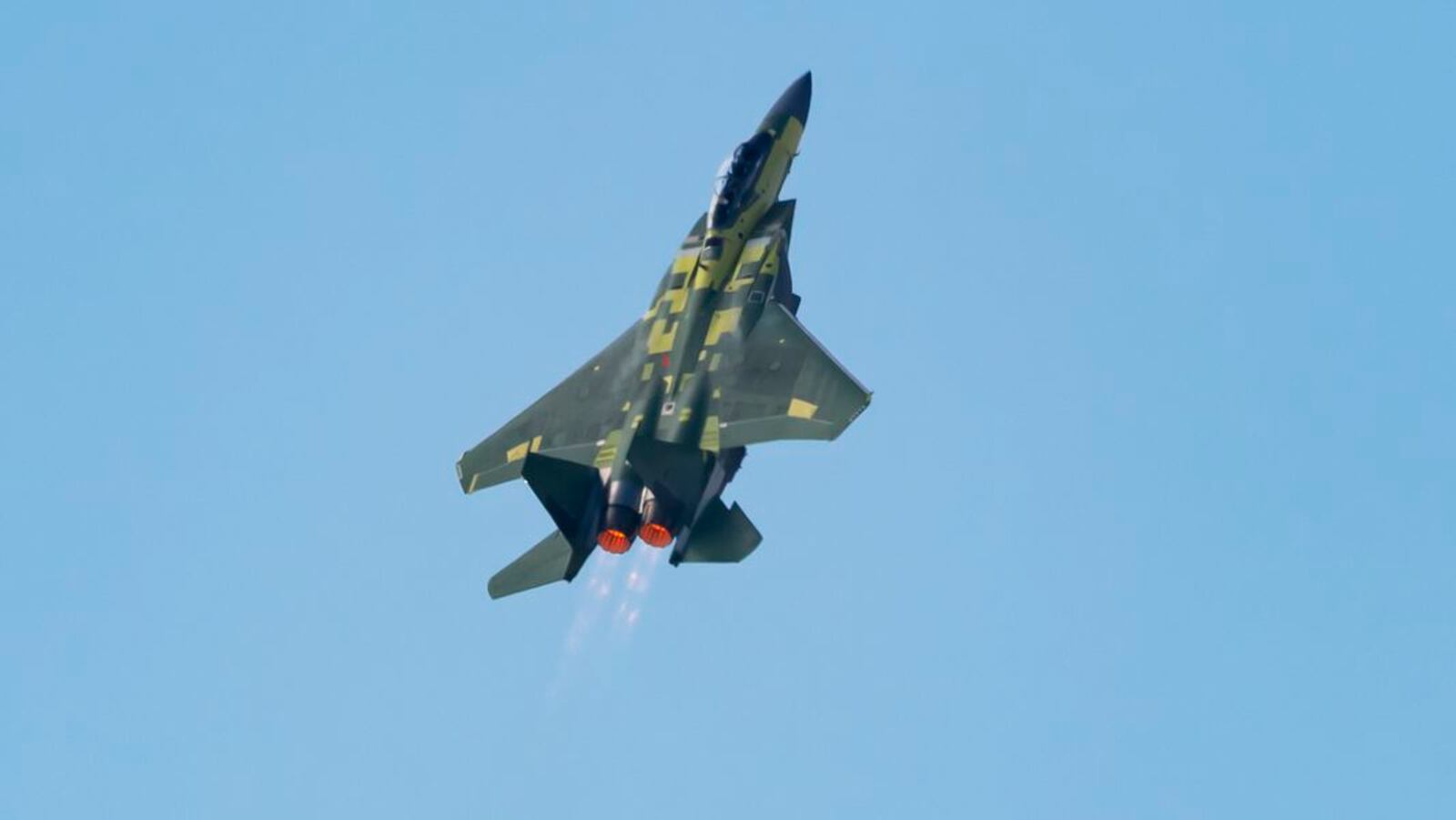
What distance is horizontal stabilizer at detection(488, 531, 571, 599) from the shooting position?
4203cm

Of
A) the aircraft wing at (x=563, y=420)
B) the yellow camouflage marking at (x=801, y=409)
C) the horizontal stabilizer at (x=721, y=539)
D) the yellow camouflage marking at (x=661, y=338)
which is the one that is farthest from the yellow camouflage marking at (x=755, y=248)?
the horizontal stabilizer at (x=721, y=539)

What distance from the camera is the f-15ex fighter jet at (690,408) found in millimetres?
40469

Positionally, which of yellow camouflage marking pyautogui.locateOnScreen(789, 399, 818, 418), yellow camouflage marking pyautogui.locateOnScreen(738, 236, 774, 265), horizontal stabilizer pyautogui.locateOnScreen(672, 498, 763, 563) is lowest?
horizontal stabilizer pyautogui.locateOnScreen(672, 498, 763, 563)

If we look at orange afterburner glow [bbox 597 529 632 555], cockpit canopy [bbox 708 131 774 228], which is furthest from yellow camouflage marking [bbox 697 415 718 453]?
cockpit canopy [bbox 708 131 774 228]

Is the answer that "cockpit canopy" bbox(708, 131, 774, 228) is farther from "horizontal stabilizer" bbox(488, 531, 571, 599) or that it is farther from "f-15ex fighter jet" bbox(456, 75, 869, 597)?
"horizontal stabilizer" bbox(488, 531, 571, 599)

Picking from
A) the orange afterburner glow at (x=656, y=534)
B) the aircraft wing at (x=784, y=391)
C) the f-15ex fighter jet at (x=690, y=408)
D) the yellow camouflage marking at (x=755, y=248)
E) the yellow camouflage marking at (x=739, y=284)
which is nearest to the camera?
the aircraft wing at (x=784, y=391)

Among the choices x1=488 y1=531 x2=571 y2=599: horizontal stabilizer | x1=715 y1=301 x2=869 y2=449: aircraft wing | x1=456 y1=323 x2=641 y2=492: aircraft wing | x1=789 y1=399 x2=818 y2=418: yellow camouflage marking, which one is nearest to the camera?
x1=715 y1=301 x2=869 y2=449: aircraft wing

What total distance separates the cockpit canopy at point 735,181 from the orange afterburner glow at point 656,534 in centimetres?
873

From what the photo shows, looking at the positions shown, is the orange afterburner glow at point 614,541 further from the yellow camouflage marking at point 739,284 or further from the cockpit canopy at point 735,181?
the cockpit canopy at point 735,181

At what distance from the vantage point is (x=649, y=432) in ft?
138

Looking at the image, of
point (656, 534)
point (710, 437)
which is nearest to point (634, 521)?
point (656, 534)

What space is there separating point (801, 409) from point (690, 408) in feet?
8.62

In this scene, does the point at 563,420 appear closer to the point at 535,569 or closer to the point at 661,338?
the point at 661,338

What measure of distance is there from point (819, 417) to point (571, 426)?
268 inches
